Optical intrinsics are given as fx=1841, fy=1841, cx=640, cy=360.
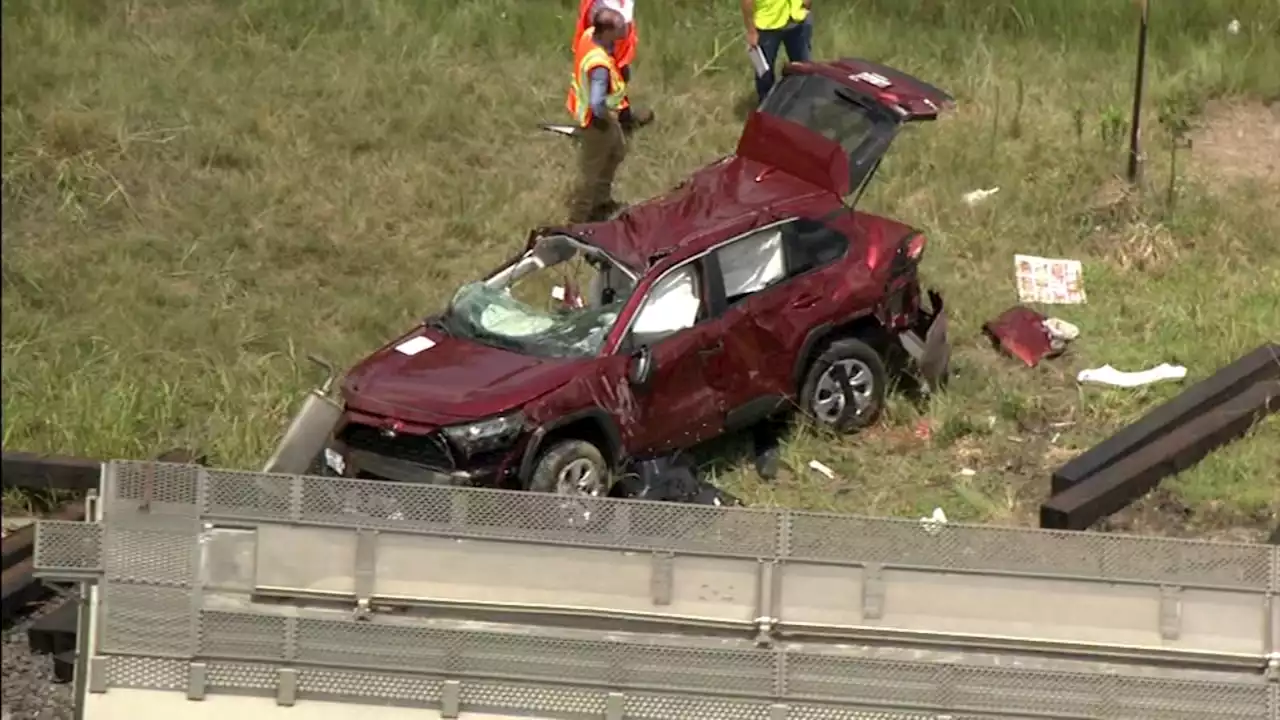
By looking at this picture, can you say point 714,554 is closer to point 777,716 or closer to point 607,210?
point 777,716

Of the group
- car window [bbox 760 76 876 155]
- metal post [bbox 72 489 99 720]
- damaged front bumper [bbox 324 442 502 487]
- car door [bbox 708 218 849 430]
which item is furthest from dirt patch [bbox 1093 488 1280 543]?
metal post [bbox 72 489 99 720]

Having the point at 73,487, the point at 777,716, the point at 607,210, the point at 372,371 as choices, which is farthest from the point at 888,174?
the point at 777,716

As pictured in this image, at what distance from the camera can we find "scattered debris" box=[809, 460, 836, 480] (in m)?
10.5

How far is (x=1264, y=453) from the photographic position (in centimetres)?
1050

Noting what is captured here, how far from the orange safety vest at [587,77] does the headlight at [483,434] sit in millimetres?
3754

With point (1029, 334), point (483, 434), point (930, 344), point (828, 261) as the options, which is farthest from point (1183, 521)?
point (483, 434)

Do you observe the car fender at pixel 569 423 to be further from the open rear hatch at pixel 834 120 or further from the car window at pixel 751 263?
the open rear hatch at pixel 834 120

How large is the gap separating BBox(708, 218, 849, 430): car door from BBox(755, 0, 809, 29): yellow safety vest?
13.3ft

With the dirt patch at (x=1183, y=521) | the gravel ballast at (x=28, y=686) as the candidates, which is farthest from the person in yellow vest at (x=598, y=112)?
the gravel ballast at (x=28, y=686)

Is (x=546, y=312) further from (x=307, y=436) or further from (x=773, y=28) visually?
(x=773, y=28)

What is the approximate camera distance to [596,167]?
12.8 metres

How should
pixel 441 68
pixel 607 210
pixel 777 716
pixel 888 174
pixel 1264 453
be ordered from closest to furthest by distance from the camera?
pixel 777 716
pixel 1264 453
pixel 607 210
pixel 888 174
pixel 441 68

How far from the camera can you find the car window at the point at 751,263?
10258 millimetres

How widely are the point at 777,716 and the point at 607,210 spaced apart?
6.74 m
